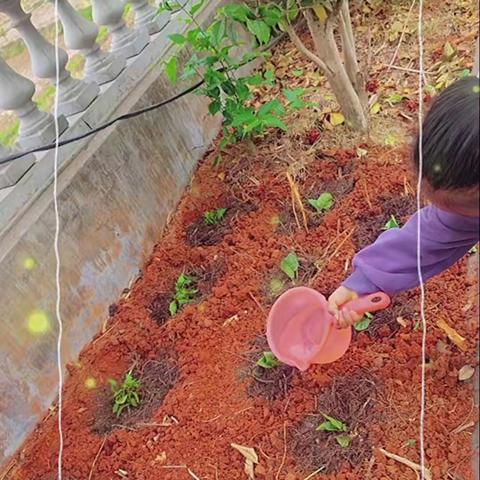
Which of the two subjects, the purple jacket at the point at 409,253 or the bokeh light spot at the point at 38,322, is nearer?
the purple jacket at the point at 409,253

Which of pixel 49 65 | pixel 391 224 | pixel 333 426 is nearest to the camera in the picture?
pixel 333 426

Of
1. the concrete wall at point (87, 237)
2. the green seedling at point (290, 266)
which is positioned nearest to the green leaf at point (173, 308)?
the concrete wall at point (87, 237)

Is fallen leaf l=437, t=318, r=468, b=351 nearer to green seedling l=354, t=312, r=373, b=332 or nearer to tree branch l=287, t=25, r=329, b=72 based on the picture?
green seedling l=354, t=312, r=373, b=332

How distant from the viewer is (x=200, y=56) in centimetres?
291

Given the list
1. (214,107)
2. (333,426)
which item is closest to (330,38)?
(214,107)

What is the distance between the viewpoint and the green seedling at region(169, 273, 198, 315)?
228cm

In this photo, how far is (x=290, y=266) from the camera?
2.19m

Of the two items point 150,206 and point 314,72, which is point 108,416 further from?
point 314,72

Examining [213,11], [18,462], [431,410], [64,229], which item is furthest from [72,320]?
[213,11]

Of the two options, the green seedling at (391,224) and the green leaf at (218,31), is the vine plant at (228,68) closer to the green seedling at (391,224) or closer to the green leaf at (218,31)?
the green leaf at (218,31)

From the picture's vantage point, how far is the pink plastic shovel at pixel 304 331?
5.65ft

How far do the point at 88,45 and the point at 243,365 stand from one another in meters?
1.34

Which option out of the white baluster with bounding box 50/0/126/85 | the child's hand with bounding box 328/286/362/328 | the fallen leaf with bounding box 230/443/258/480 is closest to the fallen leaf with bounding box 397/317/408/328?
the child's hand with bounding box 328/286/362/328

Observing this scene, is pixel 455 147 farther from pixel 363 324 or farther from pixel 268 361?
pixel 268 361
